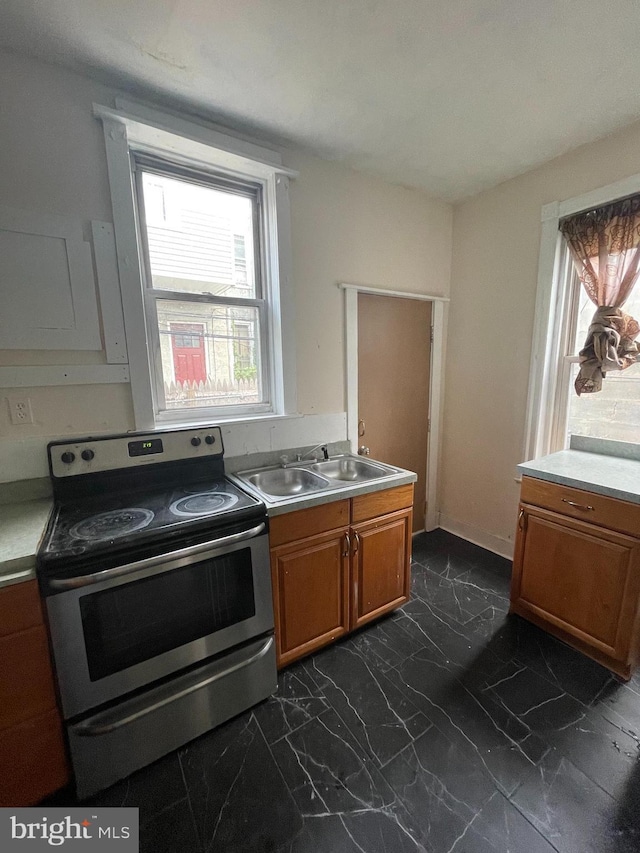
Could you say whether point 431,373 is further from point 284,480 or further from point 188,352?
point 188,352

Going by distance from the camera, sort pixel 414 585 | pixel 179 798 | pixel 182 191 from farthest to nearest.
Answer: pixel 414 585 < pixel 182 191 < pixel 179 798

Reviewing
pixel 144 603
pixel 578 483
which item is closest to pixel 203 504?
pixel 144 603

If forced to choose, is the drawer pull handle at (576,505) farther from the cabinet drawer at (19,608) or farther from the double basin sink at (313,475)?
the cabinet drawer at (19,608)

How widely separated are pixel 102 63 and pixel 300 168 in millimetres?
975

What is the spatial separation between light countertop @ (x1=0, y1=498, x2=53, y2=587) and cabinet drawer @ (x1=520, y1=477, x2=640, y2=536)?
2.18 meters

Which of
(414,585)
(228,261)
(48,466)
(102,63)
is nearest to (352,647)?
(414,585)

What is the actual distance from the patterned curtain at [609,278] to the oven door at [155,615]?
2.02m

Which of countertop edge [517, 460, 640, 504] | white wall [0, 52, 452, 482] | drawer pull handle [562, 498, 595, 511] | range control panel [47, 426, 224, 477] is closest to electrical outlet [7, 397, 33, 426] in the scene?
white wall [0, 52, 452, 482]

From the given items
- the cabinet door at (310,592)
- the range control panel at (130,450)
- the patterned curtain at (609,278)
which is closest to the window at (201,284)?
the range control panel at (130,450)

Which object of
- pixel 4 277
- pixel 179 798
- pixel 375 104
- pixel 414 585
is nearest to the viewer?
pixel 179 798

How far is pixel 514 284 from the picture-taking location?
2.40 m

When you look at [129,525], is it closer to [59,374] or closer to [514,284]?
[59,374]

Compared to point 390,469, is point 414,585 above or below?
below

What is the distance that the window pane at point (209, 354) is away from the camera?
6.14 ft
